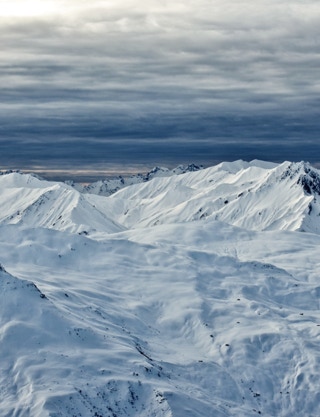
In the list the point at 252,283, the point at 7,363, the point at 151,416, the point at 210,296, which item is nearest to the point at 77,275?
the point at 210,296

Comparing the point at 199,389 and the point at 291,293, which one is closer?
the point at 199,389

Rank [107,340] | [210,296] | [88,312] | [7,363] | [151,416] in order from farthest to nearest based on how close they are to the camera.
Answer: [210,296] → [88,312] → [107,340] → [7,363] → [151,416]

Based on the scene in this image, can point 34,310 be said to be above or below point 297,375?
above

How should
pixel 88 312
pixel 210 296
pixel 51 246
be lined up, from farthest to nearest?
pixel 51 246 → pixel 210 296 → pixel 88 312

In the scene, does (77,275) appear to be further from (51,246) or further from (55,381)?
(55,381)

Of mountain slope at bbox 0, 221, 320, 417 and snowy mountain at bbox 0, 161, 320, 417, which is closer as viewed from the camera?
snowy mountain at bbox 0, 161, 320, 417

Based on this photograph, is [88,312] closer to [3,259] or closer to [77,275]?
[77,275]

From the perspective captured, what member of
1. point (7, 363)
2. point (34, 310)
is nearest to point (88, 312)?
point (34, 310)

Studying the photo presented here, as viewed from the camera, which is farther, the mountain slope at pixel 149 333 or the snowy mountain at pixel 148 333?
the mountain slope at pixel 149 333

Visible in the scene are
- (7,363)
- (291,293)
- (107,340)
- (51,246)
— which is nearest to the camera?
(7,363)
